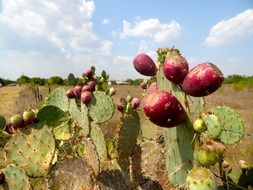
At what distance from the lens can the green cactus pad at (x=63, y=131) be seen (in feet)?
10.3

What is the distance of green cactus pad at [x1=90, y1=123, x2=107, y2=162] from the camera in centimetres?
269

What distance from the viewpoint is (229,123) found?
8.69ft

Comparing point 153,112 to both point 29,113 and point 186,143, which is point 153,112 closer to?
point 186,143

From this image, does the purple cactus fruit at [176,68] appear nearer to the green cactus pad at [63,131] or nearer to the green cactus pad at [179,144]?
the green cactus pad at [179,144]

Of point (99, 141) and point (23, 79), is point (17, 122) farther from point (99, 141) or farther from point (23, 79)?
point (23, 79)

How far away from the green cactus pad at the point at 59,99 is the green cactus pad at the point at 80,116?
103 millimetres

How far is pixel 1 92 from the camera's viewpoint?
30.6m

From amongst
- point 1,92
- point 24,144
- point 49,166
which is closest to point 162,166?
point 49,166

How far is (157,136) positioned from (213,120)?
131 cm

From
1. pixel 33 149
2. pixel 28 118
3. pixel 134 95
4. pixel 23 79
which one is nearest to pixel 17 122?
pixel 28 118

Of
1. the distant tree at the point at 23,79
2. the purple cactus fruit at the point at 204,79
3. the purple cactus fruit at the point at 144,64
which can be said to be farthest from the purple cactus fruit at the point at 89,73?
the distant tree at the point at 23,79

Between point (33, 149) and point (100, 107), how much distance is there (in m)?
0.57

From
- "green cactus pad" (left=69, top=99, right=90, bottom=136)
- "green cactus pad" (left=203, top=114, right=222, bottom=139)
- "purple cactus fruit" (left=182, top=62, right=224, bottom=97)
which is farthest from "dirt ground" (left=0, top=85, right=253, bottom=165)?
"purple cactus fruit" (left=182, top=62, right=224, bottom=97)

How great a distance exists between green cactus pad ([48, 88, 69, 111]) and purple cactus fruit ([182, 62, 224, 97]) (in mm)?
2058
